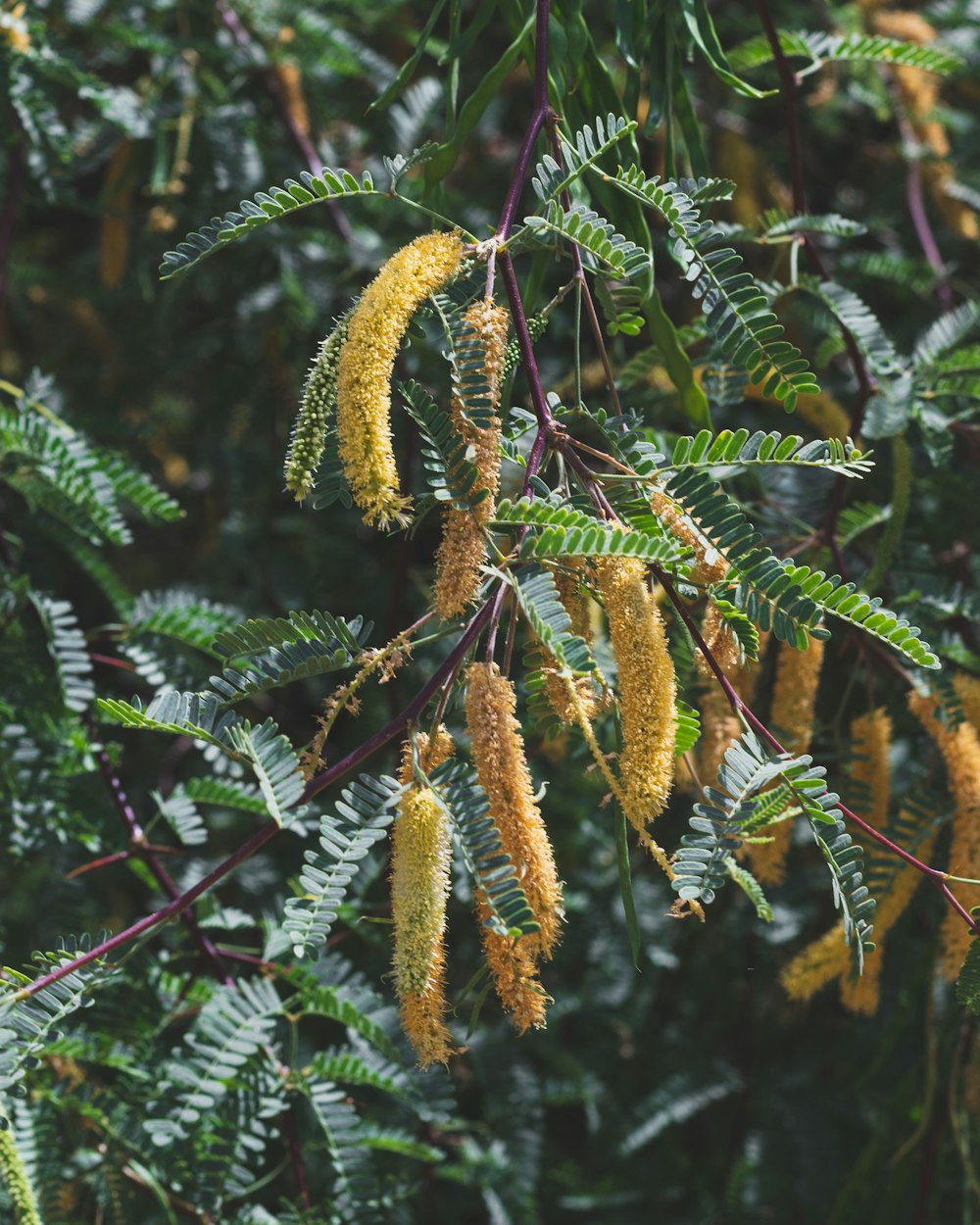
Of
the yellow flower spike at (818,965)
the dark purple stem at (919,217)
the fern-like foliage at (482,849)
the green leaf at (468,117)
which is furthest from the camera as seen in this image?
the dark purple stem at (919,217)

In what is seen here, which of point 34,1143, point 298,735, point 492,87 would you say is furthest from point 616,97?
point 298,735

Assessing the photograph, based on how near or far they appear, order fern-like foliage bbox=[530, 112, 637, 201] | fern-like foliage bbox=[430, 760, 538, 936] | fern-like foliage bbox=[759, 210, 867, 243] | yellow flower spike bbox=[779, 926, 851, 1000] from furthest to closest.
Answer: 1. fern-like foliage bbox=[759, 210, 867, 243]
2. yellow flower spike bbox=[779, 926, 851, 1000]
3. fern-like foliage bbox=[530, 112, 637, 201]
4. fern-like foliage bbox=[430, 760, 538, 936]

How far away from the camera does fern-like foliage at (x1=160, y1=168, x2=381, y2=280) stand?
3.81 ft

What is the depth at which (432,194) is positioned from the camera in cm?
139

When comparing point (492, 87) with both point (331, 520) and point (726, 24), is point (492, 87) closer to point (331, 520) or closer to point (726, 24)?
point (331, 520)

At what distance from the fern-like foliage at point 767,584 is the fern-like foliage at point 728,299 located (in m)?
0.17

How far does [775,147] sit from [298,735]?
1842mm

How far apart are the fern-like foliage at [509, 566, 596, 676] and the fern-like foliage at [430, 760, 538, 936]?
4.8 inches

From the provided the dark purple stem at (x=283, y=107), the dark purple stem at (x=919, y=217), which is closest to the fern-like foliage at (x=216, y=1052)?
the dark purple stem at (x=283, y=107)

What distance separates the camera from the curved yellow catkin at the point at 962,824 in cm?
142

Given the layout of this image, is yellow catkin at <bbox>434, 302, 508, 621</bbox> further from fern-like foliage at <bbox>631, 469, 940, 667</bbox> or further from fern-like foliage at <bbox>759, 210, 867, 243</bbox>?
fern-like foliage at <bbox>759, 210, 867, 243</bbox>

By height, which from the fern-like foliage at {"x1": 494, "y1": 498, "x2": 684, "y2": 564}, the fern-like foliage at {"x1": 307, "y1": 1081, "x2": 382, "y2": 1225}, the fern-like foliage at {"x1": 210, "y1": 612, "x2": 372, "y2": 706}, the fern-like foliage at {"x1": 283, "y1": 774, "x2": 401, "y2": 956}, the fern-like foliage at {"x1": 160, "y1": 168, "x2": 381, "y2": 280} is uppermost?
the fern-like foliage at {"x1": 160, "y1": 168, "x2": 381, "y2": 280}

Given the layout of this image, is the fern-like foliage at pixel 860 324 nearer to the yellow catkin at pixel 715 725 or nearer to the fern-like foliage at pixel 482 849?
the yellow catkin at pixel 715 725

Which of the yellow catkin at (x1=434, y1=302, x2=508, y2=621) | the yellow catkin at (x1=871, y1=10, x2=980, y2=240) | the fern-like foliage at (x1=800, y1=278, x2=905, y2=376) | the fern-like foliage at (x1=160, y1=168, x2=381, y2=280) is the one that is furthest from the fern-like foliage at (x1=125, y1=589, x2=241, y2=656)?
the yellow catkin at (x1=871, y1=10, x2=980, y2=240)
